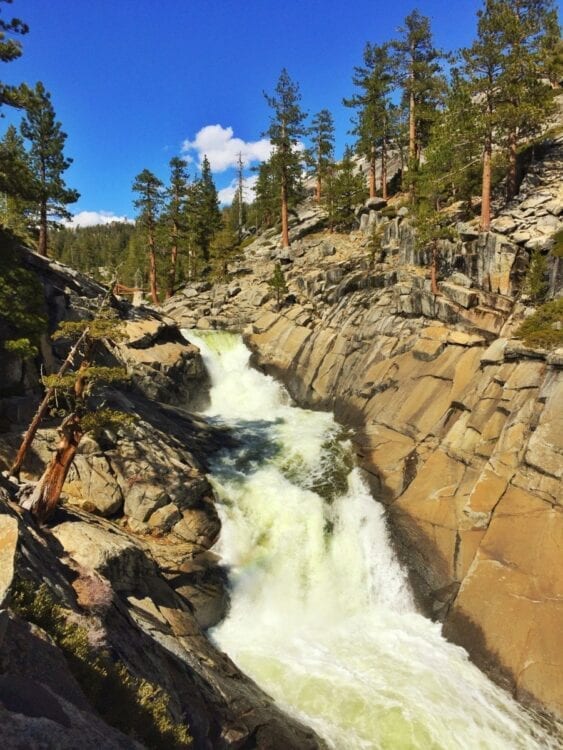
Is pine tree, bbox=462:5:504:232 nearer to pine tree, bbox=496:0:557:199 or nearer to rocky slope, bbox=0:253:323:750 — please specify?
pine tree, bbox=496:0:557:199

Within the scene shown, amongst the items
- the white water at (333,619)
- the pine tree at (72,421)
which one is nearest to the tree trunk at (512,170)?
the white water at (333,619)

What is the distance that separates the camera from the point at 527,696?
1380 centimetres

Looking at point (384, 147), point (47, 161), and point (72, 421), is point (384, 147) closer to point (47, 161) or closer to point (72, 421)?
point (47, 161)

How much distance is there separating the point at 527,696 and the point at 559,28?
38.5 m

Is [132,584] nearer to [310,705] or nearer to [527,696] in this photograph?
[310,705]

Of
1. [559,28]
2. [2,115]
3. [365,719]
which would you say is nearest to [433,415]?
[365,719]

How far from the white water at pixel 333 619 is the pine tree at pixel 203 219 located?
38.8 m

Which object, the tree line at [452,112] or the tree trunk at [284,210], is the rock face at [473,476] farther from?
the tree trunk at [284,210]

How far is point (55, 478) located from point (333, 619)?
39.0 ft

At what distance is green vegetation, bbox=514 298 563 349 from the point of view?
64.1 ft

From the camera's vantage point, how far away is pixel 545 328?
20.4m

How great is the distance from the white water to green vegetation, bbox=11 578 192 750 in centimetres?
704

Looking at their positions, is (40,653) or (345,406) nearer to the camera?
(40,653)

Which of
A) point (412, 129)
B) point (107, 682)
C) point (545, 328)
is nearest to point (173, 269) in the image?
point (412, 129)
